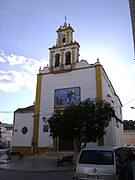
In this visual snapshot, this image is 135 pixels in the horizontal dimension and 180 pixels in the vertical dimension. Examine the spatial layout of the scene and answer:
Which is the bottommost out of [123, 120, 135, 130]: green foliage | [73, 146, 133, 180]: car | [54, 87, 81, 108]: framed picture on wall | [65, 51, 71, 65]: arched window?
[73, 146, 133, 180]: car

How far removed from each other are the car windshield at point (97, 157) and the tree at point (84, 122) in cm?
1185

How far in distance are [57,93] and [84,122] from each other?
10.7 meters

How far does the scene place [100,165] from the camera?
7.11 m

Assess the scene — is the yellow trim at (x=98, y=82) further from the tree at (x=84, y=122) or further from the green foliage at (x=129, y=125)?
the green foliage at (x=129, y=125)

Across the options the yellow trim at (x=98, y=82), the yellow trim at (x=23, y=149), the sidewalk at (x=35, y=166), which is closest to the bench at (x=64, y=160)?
the sidewalk at (x=35, y=166)

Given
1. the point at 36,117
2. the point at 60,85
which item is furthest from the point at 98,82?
the point at 36,117

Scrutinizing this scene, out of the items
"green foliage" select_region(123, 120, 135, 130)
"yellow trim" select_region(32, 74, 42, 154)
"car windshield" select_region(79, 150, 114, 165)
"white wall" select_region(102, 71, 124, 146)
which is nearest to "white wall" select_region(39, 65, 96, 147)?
"yellow trim" select_region(32, 74, 42, 154)

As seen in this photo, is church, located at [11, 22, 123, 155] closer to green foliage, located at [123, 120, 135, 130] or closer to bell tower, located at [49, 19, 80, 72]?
bell tower, located at [49, 19, 80, 72]

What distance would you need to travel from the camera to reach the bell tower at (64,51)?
30.9 metres

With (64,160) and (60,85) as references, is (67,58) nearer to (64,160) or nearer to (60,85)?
(60,85)

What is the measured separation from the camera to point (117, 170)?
22.6ft

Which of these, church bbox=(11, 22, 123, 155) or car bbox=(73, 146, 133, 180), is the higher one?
church bbox=(11, 22, 123, 155)

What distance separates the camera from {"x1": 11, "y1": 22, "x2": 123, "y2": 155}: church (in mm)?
27625

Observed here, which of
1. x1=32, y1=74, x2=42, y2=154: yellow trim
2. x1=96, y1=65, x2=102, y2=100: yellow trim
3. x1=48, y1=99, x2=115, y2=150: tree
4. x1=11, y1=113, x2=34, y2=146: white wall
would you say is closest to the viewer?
x1=48, y1=99, x2=115, y2=150: tree
